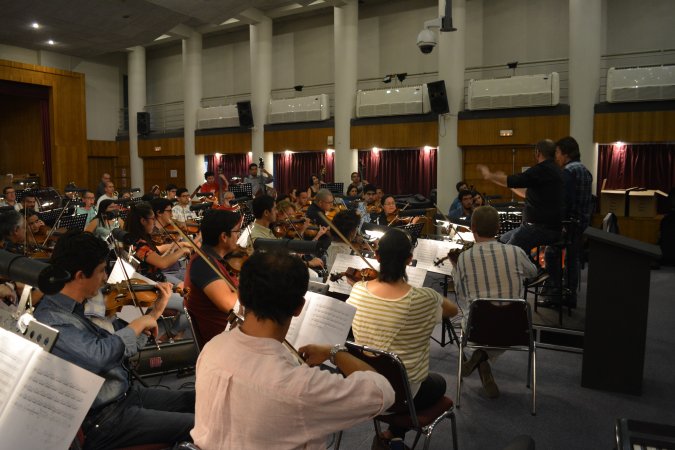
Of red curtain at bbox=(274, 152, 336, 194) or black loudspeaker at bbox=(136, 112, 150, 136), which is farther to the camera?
black loudspeaker at bbox=(136, 112, 150, 136)

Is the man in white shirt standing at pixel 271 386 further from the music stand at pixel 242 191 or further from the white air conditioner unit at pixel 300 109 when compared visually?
the white air conditioner unit at pixel 300 109

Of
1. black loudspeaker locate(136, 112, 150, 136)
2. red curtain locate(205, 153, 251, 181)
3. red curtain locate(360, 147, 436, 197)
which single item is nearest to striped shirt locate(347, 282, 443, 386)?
red curtain locate(360, 147, 436, 197)

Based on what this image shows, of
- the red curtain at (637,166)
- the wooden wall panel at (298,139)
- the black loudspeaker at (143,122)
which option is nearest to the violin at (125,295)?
the red curtain at (637,166)

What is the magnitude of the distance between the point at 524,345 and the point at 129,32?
528 inches

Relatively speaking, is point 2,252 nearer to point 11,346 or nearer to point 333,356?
point 11,346

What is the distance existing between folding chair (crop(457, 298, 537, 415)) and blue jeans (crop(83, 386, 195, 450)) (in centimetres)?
191

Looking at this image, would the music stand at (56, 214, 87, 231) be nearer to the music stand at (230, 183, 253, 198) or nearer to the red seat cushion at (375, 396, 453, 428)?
the music stand at (230, 183, 253, 198)

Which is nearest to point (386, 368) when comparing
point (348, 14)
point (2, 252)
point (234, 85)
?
point (2, 252)

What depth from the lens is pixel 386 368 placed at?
234 centimetres

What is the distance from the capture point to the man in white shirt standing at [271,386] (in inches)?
54.3

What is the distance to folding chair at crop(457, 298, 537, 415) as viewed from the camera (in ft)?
11.3

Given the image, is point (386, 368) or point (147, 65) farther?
point (147, 65)

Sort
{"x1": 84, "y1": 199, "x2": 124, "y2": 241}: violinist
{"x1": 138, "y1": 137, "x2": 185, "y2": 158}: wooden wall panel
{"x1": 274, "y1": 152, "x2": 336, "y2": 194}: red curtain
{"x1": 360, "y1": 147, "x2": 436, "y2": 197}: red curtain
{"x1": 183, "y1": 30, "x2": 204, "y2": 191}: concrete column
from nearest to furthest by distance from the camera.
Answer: {"x1": 84, "y1": 199, "x2": 124, "y2": 241}: violinist
{"x1": 360, "y1": 147, "x2": 436, "y2": 197}: red curtain
{"x1": 274, "y1": 152, "x2": 336, "y2": 194}: red curtain
{"x1": 183, "y1": 30, "x2": 204, "y2": 191}: concrete column
{"x1": 138, "y1": 137, "x2": 185, "y2": 158}: wooden wall panel

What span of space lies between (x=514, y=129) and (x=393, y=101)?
2.82 m
